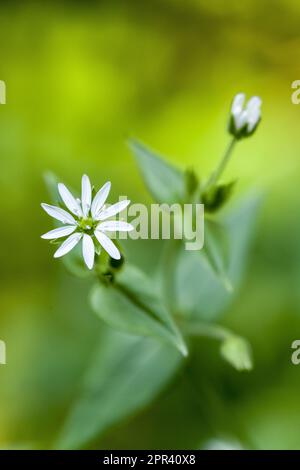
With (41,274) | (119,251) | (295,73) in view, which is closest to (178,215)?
(119,251)

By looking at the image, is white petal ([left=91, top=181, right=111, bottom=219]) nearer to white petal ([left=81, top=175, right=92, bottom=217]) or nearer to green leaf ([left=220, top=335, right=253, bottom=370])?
white petal ([left=81, top=175, right=92, bottom=217])

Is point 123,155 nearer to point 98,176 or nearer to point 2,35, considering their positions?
point 98,176

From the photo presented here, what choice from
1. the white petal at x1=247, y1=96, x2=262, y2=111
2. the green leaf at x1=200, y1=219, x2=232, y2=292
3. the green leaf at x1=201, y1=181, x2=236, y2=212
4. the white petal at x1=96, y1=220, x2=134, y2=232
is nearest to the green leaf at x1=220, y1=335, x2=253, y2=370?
the green leaf at x1=200, y1=219, x2=232, y2=292

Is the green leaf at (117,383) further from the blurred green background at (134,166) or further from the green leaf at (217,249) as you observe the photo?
the green leaf at (217,249)

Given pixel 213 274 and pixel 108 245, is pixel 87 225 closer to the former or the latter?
pixel 108 245

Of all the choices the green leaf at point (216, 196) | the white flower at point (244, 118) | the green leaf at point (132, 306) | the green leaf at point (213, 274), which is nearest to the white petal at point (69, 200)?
the green leaf at point (132, 306)

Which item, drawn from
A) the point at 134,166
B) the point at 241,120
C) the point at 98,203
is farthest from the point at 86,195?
the point at 134,166

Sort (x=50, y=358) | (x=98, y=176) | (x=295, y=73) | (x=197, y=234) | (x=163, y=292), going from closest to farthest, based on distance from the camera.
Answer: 1. (x=197, y=234)
2. (x=163, y=292)
3. (x=50, y=358)
4. (x=98, y=176)
5. (x=295, y=73)
